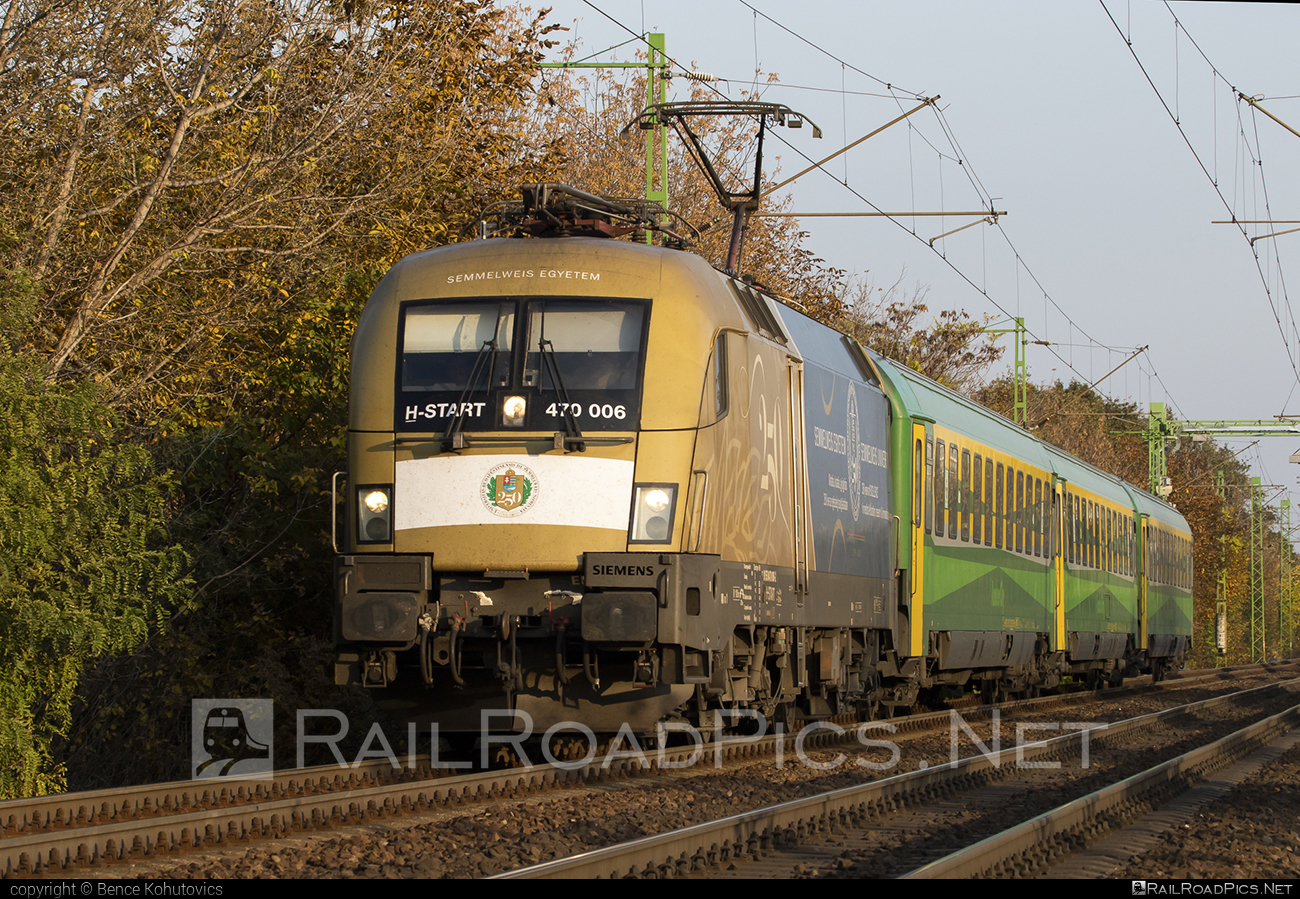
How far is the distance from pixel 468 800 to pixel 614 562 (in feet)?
5.69

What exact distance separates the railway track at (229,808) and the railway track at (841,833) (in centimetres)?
195

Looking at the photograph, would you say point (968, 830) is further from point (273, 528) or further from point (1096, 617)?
point (1096, 617)

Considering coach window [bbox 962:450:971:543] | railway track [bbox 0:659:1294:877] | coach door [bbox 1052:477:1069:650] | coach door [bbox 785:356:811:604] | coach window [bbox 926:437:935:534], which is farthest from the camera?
coach door [bbox 1052:477:1069:650]

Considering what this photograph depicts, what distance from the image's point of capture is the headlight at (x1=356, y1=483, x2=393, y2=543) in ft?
33.5

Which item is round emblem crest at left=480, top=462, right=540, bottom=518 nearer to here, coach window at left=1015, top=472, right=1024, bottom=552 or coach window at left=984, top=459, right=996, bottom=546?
coach window at left=984, top=459, right=996, bottom=546

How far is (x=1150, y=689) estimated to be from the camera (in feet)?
98.5

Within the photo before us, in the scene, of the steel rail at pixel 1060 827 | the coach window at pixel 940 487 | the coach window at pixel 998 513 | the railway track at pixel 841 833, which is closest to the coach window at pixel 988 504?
the coach window at pixel 998 513

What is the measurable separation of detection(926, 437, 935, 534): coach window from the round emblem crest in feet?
22.2

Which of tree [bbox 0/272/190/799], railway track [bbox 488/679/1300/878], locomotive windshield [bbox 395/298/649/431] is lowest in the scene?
railway track [bbox 488/679/1300/878]

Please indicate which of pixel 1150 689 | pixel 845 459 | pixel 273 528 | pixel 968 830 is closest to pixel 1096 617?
pixel 1150 689

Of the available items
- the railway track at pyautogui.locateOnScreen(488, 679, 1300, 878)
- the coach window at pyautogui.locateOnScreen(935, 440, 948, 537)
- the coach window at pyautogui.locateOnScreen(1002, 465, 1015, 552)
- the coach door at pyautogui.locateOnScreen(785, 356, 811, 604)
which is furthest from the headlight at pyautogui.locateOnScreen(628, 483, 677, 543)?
the coach window at pyautogui.locateOnScreen(1002, 465, 1015, 552)

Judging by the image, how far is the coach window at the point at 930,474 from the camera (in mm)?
15680

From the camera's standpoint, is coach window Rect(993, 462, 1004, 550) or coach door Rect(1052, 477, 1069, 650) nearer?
coach window Rect(993, 462, 1004, 550)

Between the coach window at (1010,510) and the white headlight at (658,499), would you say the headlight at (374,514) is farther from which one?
the coach window at (1010,510)
